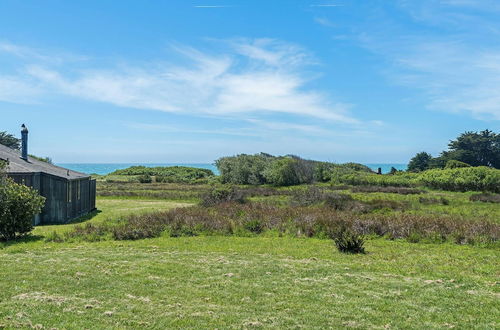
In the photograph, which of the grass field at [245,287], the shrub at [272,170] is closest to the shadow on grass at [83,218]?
the grass field at [245,287]

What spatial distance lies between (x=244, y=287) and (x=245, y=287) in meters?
0.02

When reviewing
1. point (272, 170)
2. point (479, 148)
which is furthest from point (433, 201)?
point (479, 148)

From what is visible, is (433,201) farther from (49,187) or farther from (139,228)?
(49,187)

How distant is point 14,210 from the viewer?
53.1 feet

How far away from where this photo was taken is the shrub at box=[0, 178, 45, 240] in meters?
16.0

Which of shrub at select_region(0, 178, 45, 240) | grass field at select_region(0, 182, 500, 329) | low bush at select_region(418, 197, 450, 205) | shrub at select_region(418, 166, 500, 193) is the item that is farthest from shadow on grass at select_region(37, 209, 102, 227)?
shrub at select_region(418, 166, 500, 193)

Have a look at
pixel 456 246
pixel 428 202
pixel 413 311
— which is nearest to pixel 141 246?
pixel 413 311

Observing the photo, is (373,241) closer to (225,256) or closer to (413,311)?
(225,256)

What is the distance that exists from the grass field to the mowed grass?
2cm

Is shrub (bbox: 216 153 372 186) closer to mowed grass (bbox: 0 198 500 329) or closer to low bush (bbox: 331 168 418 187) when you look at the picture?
low bush (bbox: 331 168 418 187)

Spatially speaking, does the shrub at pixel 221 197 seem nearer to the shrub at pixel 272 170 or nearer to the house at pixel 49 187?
the house at pixel 49 187

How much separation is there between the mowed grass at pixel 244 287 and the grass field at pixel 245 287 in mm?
22

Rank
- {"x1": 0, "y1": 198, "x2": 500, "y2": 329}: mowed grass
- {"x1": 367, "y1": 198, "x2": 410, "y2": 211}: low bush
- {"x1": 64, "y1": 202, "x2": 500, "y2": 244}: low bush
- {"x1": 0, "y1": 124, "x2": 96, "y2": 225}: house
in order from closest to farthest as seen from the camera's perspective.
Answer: {"x1": 0, "y1": 198, "x2": 500, "y2": 329}: mowed grass → {"x1": 64, "y1": 202, "x2": 500, "y2": 244}: low bush → {"x1": 0, "y1": 124, "x2": 96, "y2": 225}: house → {"x1": 367, "y1": 198, "x2": 410, "y2": 211}: low bush

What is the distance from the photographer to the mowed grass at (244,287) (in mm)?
6781
